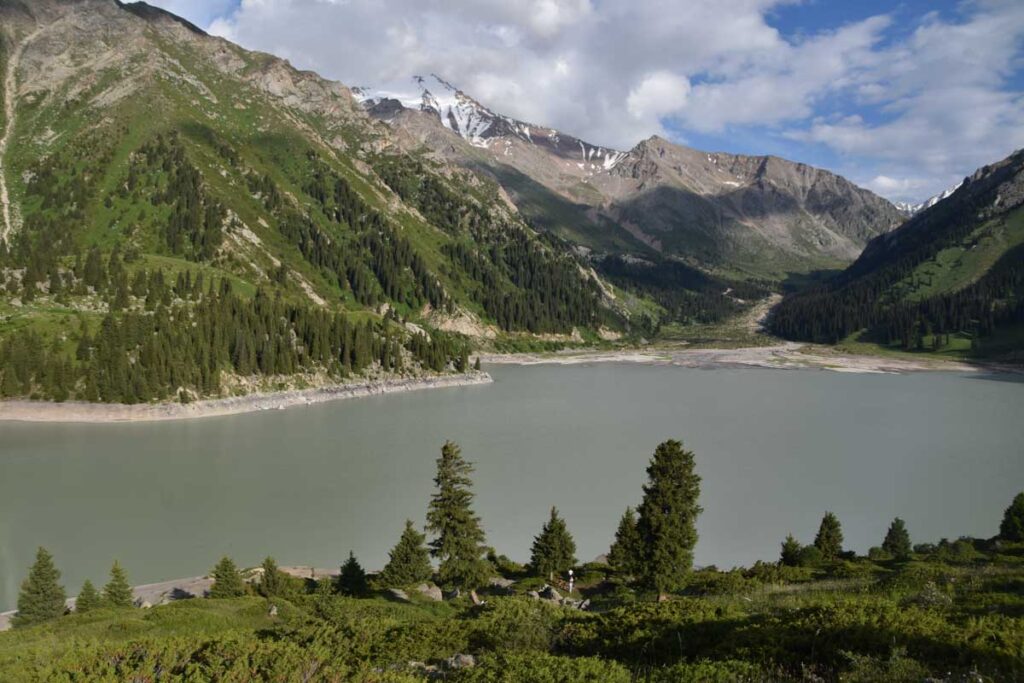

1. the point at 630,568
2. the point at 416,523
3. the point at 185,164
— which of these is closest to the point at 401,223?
the point at 185,164

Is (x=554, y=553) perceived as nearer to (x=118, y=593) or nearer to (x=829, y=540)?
(x=829, y=540)

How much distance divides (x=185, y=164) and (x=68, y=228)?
2882 centimetres

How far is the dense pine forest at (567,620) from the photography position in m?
10.7

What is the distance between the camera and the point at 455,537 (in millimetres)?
26672

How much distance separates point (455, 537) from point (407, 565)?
321cm

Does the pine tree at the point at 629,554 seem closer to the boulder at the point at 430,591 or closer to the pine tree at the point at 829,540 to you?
the boulder at the point at 430,591

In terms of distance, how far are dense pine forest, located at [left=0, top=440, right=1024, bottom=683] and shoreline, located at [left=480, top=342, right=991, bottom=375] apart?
11833 cm

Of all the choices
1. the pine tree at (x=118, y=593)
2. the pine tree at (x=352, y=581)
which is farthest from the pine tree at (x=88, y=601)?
the pine tree at (x=352, y=581)

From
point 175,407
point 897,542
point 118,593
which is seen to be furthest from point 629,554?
point 175,407

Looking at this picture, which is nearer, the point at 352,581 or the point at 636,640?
the point at 636,640

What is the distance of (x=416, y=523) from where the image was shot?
4022 cm

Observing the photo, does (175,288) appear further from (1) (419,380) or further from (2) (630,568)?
(2) (630,568)

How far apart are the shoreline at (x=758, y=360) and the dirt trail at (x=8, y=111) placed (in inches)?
3783

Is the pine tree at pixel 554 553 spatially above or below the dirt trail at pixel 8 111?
below
